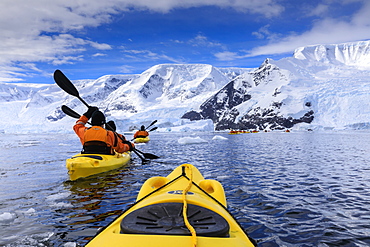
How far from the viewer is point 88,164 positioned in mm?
6738

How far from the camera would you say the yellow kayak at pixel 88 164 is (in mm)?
6452

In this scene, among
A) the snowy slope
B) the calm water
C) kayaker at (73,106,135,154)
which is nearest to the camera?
the calm water

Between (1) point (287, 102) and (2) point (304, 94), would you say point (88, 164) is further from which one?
(1) point (287, 102)

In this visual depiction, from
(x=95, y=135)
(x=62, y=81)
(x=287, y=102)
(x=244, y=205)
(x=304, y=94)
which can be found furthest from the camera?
(x=287, y=102)

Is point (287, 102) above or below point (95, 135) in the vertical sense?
above

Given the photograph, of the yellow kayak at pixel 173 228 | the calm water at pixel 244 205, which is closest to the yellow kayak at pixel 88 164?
the calm water at pixel 244 205

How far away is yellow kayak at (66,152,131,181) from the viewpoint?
6.45 metres

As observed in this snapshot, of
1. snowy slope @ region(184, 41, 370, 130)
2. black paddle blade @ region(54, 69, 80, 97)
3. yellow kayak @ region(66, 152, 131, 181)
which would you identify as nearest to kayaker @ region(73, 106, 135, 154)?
yellow kayak @ region(66, 152, 131, 181)

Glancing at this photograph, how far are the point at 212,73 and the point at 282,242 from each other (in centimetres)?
18799

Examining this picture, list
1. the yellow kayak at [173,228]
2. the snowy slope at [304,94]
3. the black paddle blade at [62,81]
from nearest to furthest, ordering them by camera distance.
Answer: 1. the yellow kayak at [173,228]
2. the black paddle blade at [62,81]
3. the snowy slope at [304,94]

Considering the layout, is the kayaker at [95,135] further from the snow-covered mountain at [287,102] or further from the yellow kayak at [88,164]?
the snow-covered mountain at [287,102]

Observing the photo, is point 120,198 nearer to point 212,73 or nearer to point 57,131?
point 57,131

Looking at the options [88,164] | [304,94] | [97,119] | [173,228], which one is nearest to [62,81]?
[97,119]

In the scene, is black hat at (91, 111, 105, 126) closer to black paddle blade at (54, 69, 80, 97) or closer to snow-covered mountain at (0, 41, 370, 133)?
black paddle blade at (54, 69, 80, 97)
